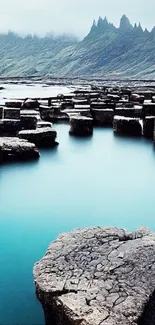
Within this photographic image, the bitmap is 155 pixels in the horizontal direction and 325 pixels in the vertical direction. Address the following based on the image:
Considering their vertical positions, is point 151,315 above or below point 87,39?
below

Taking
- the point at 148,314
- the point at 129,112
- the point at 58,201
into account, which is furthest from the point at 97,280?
the point at 129,112

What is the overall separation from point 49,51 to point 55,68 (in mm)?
29913

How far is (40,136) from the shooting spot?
780 centimetres

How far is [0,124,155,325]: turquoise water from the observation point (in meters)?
2.97

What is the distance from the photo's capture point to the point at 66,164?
6.91 meters

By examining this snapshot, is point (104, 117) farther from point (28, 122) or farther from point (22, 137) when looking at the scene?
point (22, 137)

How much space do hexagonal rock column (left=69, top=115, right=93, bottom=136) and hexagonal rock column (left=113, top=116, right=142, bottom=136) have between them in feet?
2.22

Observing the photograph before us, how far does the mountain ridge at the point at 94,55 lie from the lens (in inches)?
4188

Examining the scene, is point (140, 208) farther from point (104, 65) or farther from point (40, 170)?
point (104, 65)

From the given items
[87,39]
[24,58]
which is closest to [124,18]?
[87,39]

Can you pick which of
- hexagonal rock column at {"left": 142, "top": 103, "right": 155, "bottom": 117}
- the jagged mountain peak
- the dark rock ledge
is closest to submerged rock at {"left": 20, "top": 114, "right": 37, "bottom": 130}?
hexagonal rock column at {"left": 142, "top": 103, "right": 155, "bottom": 117}

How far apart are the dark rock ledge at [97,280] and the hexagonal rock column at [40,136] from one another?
4.83 meters

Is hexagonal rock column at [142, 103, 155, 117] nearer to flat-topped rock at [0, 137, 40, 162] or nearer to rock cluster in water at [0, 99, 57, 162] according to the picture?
rock cluster in water at [0, 99, 57, 162]

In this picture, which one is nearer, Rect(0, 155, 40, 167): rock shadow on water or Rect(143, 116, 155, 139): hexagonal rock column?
Rect(0, 155, 40, 167): rock shadow on water
